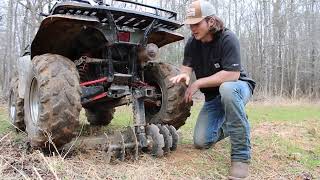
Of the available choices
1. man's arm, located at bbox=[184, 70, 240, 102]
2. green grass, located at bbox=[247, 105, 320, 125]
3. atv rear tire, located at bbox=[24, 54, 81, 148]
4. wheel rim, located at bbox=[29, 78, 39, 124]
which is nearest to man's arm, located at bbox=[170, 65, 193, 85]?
man's arm, located at bbox=[184, 70, 240, 102]

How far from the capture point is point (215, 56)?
3.96 metres

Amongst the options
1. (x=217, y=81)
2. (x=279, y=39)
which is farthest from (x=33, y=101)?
(x=279, y=39)

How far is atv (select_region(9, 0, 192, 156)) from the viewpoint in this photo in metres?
3.56

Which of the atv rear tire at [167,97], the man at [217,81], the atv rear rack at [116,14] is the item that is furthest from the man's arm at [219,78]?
the atv rear rack at [116,14]

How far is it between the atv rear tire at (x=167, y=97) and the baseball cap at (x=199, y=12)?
3.04 ft

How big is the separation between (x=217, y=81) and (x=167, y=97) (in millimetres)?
898

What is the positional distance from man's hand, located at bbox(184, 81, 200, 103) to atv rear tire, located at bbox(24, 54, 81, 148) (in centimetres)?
111

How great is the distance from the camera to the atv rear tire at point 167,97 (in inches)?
178

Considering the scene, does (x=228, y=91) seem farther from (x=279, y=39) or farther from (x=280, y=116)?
(x=279, y=39)

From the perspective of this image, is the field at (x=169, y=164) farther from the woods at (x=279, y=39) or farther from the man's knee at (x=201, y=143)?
the woods at (x=279, y=39)

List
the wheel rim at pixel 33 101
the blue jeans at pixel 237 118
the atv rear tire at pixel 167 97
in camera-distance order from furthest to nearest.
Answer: the atv rear tire at pixel 167 97
the wheel rim at pixel 33 101
the blue jeans at pixel 237 118

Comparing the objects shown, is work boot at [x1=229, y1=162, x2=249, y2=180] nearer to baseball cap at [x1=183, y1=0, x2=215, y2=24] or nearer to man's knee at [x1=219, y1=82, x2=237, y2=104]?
man's knee at [x1=219, y1=82, x2=237, y2=104]

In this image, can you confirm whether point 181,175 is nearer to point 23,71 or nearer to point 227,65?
point 227,65

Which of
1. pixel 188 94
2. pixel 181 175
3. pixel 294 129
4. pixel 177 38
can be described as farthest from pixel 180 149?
pixel 294 129
